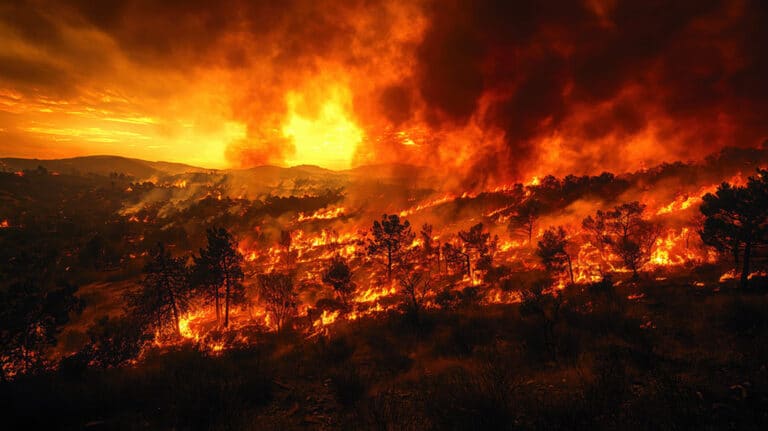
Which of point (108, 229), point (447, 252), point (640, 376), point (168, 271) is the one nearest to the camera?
point (640, 376)

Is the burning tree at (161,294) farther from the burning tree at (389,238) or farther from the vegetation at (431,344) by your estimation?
the burning tree at (389,238)

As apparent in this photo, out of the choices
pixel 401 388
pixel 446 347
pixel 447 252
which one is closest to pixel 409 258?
pixel 447 252

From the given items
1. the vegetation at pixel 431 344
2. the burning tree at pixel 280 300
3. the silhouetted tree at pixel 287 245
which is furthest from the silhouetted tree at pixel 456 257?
the silhouetted tree at pixel 287 245

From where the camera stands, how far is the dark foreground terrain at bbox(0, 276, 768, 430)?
5.59 m

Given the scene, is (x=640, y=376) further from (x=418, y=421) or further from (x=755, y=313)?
(x=755, y=313)

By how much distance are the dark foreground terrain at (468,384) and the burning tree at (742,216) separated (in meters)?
9.94

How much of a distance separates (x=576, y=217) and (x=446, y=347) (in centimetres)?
5523

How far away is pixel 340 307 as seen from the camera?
104ft

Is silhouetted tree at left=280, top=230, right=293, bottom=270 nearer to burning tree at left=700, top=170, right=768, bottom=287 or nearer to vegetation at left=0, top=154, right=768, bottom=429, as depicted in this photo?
vegetation at left=0, top=154, right=768, bottom=429

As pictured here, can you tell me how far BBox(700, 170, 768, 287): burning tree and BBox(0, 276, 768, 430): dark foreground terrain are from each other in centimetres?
994

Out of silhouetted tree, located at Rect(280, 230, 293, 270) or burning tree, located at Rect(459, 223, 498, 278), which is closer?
burning tree, located at Rect(459, 223, 498, 278)

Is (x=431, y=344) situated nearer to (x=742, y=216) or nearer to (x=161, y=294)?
(x=742, y=216)

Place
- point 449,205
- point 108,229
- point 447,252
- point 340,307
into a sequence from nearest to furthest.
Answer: point 340,307 → point 447,252 → point 449,205 → point 108,229

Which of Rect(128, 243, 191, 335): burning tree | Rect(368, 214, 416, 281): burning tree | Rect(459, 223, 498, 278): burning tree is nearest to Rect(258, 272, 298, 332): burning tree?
Rect(128, 243, 191, 335): burning tree
